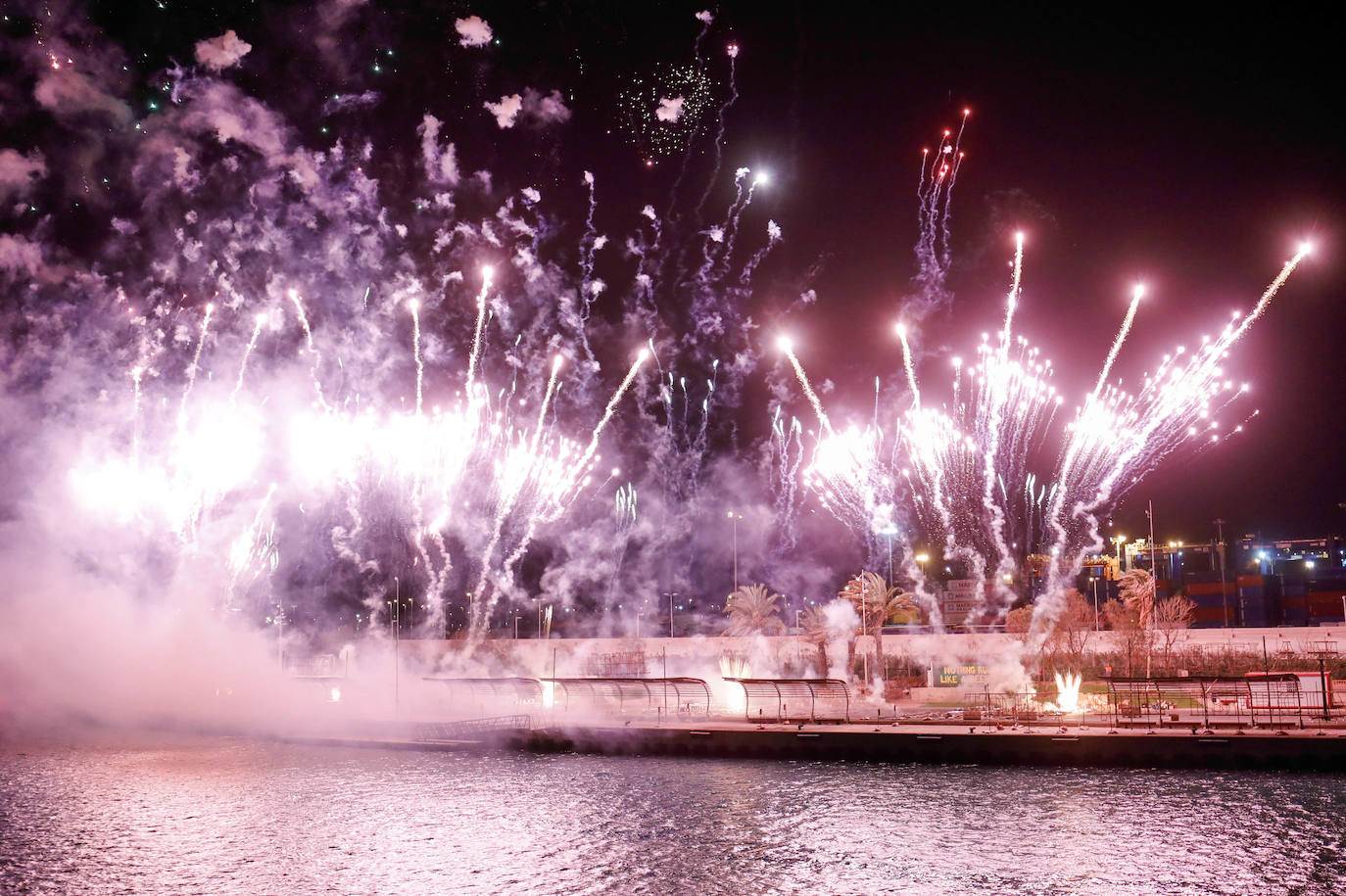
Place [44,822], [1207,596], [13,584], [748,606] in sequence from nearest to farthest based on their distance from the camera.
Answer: [44,822]
[13,584]
[748,606]
[1207,596]

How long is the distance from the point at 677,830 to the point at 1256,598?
78144 millimetres

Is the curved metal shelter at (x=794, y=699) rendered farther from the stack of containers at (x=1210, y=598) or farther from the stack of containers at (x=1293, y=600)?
the stack of containers at (x=1293, y=600)

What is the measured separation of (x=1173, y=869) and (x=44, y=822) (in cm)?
3466

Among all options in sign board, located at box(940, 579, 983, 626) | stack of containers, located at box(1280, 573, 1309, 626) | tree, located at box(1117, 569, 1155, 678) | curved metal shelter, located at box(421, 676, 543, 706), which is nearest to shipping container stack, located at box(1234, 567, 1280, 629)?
stack of containers, located at box(1280, 573, 1309, 626)

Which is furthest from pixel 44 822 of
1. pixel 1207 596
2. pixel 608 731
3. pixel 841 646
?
pixel 1207 596

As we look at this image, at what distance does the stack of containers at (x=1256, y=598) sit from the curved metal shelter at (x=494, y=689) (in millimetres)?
65219

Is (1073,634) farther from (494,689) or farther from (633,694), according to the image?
(494,689)

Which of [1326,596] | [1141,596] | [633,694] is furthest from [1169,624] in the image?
[1326,596]

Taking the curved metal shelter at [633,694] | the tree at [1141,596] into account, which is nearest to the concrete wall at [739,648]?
the tree at [1141,596]

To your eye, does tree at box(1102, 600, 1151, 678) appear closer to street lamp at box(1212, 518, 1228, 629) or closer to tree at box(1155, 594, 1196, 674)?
tree at box(1155, 594, 1196, 674)

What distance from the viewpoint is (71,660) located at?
62719 mm

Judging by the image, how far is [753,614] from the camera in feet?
232

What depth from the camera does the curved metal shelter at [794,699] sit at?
48781 mm

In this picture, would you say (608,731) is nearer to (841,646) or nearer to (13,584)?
(841,646)
